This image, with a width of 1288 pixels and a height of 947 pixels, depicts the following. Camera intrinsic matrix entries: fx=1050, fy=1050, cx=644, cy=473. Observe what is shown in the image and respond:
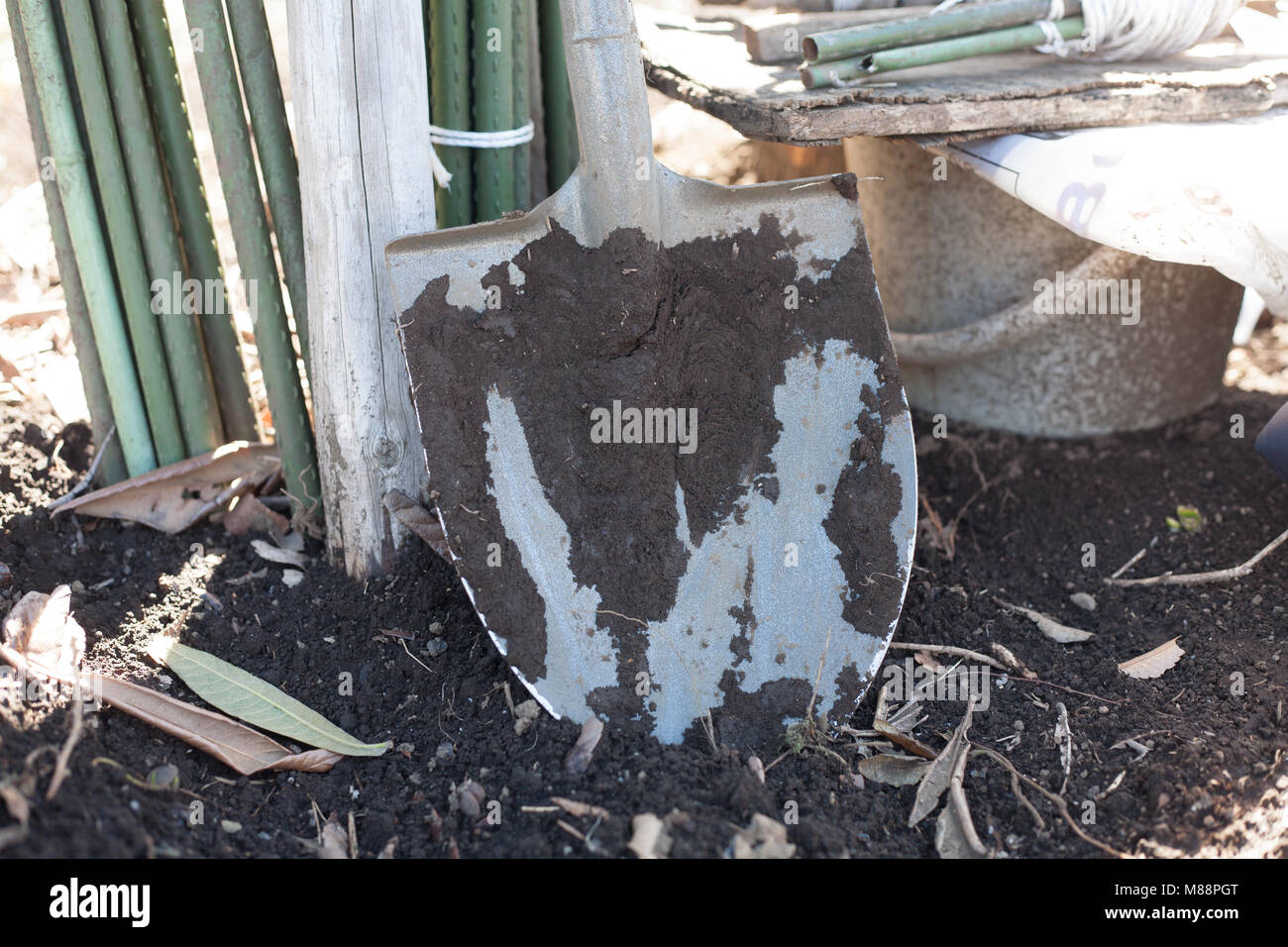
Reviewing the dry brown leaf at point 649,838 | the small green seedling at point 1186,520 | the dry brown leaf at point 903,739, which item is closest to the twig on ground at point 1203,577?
the small green seedling at point 1186,520

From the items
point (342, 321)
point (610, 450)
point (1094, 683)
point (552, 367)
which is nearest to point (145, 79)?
point (342, 321)

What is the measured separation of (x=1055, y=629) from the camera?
1952 mm

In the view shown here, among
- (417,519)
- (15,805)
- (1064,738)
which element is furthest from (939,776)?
(15,805)

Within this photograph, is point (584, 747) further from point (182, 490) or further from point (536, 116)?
point (536, 116)

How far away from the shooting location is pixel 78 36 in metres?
1.83

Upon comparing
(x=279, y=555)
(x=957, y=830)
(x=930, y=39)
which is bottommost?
(x=957, y=830)

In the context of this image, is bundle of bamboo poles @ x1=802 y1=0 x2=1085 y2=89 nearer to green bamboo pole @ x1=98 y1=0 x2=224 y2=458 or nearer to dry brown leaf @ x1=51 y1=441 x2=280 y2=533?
green bamboo pole @ x1=98 y1=0 x2=224 y2=458

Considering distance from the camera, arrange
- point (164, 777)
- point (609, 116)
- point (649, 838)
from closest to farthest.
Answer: point (649, 838), point (164, 777), point (609, 116)

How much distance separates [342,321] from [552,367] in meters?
0.39

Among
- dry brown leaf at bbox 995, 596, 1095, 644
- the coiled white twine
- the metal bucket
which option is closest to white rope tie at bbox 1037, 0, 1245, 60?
the coiled white twine

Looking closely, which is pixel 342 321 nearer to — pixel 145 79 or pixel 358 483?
pixel 358 483

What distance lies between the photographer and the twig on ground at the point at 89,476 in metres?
2.09

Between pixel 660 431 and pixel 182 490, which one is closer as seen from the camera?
pixel 660 431

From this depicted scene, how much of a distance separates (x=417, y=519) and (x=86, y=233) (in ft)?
2.72
